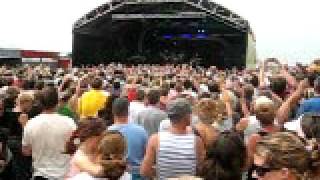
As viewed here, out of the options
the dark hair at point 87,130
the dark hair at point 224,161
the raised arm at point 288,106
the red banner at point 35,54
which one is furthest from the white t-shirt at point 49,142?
the red banner at point 35,54

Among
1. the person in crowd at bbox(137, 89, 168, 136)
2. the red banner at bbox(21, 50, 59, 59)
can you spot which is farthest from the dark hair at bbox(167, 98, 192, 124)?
the red banner at bbox(21, 50, 59, 59)

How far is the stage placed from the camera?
29641 mm

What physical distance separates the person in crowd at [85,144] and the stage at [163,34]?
2471 cm

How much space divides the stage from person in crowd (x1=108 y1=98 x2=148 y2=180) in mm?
23297

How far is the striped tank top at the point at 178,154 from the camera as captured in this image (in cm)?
507

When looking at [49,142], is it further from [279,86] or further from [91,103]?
[279,86]

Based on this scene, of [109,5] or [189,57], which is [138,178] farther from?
[189,57]

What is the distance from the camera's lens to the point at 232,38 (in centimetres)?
2964

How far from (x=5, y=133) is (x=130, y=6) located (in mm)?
23497

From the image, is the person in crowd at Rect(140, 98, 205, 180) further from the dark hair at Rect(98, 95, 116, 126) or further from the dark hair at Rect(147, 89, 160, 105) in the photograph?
the dark hair at Rect(147, 89, 160, 105)

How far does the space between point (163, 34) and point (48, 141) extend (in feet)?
93.4

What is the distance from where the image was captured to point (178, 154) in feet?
16.7

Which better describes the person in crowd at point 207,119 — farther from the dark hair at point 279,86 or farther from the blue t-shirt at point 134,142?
the dark hair at point 279,86

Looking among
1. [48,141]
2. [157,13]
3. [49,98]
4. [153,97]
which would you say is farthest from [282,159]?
[157,13]
